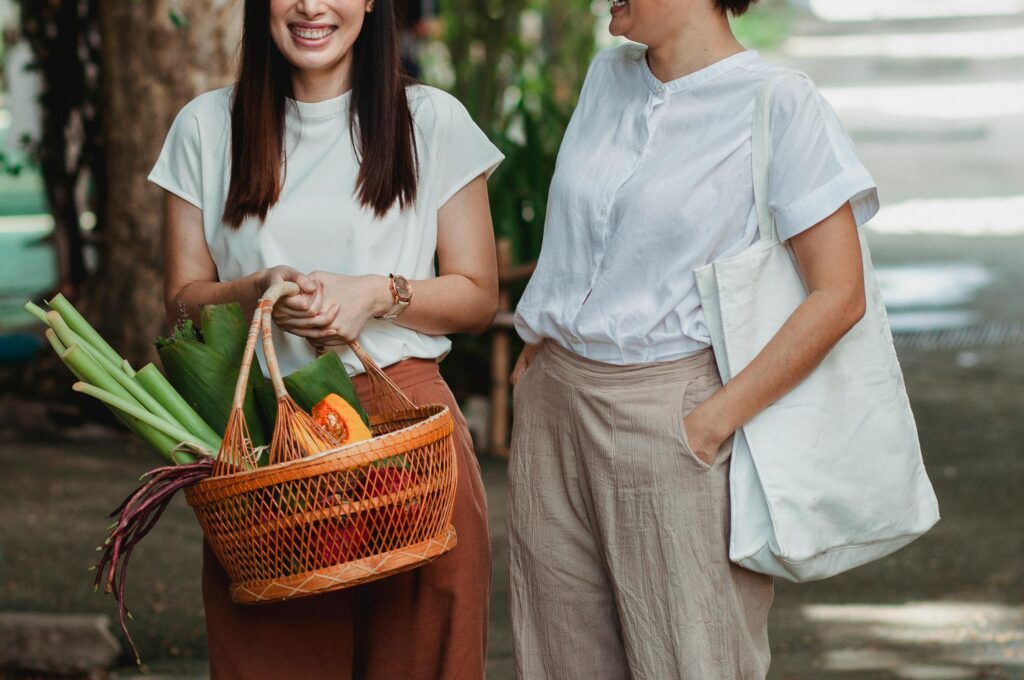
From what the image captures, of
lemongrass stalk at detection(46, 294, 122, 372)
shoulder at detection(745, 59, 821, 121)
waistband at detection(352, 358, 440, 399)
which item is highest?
shoulder at detection(745, 59, 821, 121)

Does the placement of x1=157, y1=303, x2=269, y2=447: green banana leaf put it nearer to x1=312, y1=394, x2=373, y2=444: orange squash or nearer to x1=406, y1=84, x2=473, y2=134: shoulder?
x1=312, y1=394, x2=373, y2=444: orange squash

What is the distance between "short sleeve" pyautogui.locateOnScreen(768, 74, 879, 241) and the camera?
2.03m

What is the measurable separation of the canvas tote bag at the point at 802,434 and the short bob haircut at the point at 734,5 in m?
0.18

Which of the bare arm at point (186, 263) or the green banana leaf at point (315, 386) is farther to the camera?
the bare arm at point (186, 263)

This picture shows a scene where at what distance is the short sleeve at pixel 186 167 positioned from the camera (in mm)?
2396

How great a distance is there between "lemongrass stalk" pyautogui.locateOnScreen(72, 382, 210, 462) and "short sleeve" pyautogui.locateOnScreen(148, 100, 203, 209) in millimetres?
410

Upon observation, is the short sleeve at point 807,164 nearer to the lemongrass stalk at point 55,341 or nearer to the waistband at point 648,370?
the waistband at point 648,370

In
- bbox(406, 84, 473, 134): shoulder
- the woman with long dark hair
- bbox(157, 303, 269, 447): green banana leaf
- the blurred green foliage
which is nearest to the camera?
bbox(157, 303, 269, 447): green banana leaf

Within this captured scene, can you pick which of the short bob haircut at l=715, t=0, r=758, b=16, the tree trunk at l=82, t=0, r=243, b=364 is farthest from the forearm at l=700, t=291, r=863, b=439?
the tree trunk at l=82, t=0, r=243, b=364

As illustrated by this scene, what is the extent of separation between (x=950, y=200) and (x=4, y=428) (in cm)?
1002

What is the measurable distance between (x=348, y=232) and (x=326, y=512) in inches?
24.1

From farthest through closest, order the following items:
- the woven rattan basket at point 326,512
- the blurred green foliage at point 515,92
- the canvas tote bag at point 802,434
Answer: the blurred green foliage at point 515,92 < the canvas tote bag at point 802,434 < the woven rattan basket at point 326,512

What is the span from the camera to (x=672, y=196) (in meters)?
2.13

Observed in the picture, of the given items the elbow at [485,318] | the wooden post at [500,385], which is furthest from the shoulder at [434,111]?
the wooden post at [500,385]
